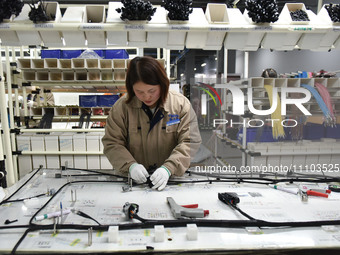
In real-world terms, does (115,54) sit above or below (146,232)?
above

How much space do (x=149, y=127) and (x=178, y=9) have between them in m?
0.78

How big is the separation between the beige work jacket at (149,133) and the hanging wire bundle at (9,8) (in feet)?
2.56

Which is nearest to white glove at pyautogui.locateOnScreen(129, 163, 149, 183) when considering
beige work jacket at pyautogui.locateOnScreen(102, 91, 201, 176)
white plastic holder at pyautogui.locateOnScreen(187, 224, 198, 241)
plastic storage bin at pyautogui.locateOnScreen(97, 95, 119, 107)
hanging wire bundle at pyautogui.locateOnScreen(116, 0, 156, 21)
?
beige work jacket at pyautogui.locateOnScreen(102, 91, 201, 176)

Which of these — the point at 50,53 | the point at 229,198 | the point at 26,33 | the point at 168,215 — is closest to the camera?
the point at 168,215

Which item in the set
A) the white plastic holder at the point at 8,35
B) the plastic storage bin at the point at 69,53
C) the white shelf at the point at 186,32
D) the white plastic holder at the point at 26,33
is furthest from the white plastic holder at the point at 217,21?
the plastic storage bin at the point at 69,53

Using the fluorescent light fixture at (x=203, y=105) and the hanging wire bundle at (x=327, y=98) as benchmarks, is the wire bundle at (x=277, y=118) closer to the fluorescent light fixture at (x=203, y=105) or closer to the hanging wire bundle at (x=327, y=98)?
the hanging wire bundle at (x=327, y=98)

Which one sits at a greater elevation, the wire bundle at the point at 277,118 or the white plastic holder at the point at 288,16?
the white plastic holder at the point at 288,16

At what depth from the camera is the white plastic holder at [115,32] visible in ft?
4.39

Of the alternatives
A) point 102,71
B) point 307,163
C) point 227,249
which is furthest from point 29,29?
point 102,71

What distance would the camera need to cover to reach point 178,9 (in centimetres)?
129

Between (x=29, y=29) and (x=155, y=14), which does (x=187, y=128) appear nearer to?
(x=155, y=14)

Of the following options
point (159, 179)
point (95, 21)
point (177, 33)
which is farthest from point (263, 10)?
point (159, 179)

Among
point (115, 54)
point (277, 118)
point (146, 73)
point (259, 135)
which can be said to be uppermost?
point (115, 54)

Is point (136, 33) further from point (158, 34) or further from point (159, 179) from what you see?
point (159, 179)
